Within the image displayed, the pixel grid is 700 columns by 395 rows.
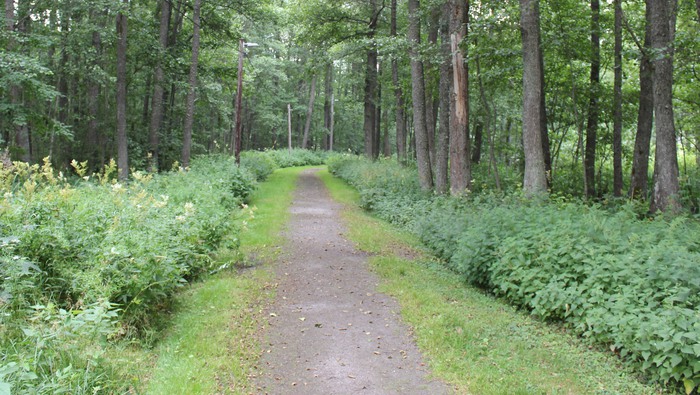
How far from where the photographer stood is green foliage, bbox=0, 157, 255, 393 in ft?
12.2

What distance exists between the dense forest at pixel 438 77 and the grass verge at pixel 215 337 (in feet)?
20.5

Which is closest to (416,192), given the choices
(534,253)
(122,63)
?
(534,253)

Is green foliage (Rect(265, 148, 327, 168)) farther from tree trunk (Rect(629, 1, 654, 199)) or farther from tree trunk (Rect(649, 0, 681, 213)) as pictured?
tree trunk (Rect(649, 0, 681, 213))

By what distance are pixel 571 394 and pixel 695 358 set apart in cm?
104

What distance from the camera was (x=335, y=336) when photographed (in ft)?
18.7

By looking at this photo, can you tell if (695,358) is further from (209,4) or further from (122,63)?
(209,4)

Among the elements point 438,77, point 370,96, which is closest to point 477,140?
point 370,96

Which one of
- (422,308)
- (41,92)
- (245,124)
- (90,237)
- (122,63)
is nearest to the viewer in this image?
(90,237)

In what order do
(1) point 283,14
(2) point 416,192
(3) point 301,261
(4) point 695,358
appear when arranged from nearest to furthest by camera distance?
(4) point 695,358 < (3) point 301,261 < (2) point 416,192 < (1) point 283,14

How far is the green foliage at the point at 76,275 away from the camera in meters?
3.71

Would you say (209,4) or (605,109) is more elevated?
(209,4)

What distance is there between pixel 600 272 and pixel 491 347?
5.07 ft

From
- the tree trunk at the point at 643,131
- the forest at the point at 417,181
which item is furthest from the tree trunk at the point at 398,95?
the tree trunk at the point at 643,131

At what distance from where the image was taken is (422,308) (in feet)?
21.2
